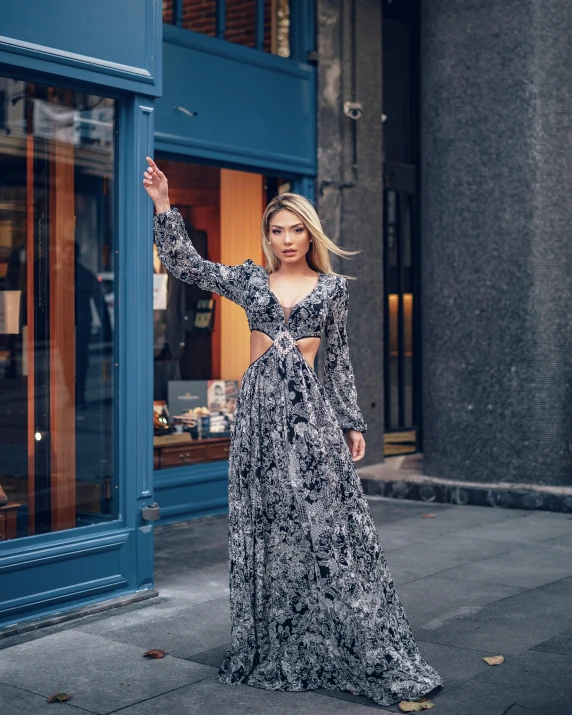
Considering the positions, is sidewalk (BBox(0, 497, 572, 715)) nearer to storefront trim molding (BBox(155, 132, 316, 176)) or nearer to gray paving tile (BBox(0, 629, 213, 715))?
gray paving tile (BBox(0, 629, 213, 715))

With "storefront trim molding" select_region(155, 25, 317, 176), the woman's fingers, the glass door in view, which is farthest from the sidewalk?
the glass door

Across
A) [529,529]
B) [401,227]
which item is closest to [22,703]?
[529,529]

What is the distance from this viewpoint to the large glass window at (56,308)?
582 centimetres

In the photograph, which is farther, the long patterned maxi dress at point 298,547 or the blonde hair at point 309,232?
the blonde hair at point 309,232

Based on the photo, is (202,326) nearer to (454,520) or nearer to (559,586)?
(454,520)

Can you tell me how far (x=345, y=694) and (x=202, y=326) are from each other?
4.99 metres

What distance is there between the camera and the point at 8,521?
18.4ft

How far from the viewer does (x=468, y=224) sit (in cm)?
948

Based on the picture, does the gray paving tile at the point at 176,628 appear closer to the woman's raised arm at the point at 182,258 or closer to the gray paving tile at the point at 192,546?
the gray paving tile at the point at 192,546

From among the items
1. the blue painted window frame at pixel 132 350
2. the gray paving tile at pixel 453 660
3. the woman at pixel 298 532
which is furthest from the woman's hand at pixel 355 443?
the blue painted window frame at pixel 132 350

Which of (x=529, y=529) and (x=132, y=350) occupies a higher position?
(x=132, y=350)

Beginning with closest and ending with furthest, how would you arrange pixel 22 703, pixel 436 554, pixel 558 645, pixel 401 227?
pixel 22 703
pixel 558 645
pixel 436 554
pixel 401 227

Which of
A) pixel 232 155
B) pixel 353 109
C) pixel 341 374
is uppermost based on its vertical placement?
pixel 353 109

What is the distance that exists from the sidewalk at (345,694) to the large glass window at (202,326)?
1.27 meters
